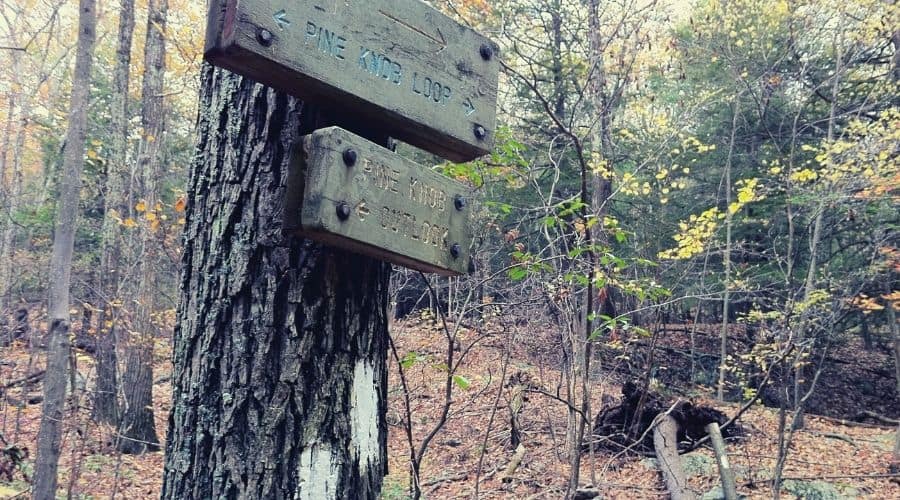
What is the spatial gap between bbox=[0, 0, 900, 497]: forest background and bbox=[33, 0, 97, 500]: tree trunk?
0.05 metres

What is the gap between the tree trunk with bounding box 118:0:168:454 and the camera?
7926mm

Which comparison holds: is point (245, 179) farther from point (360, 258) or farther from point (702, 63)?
point (702, 63)

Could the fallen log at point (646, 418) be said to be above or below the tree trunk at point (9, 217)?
below

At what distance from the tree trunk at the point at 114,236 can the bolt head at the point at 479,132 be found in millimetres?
7434

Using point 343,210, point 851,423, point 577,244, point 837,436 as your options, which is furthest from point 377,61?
point 851,423

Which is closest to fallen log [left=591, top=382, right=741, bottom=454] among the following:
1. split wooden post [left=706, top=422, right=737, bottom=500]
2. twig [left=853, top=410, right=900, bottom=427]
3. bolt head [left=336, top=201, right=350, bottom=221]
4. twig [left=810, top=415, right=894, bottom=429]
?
split wooden post [left=706, top=422, right=737, bottom=500]

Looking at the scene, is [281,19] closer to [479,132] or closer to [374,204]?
[374,204]

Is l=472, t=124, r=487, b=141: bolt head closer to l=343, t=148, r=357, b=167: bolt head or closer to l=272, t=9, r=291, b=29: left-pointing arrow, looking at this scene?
l=343, t=148, r=357, b=167: bolt head

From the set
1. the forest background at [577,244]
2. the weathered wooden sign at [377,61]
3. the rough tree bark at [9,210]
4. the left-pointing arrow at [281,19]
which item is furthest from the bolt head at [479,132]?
the rough tree bark at [9,210]

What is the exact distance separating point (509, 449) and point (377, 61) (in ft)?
24.6

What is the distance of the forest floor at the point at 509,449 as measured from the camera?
6.65m

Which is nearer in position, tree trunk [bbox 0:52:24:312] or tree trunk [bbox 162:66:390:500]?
tree trunk [bbox 162:66:390:500]

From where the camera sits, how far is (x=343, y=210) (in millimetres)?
1396

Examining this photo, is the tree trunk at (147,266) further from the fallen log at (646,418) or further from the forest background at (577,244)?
the fallen log at (646,418)
